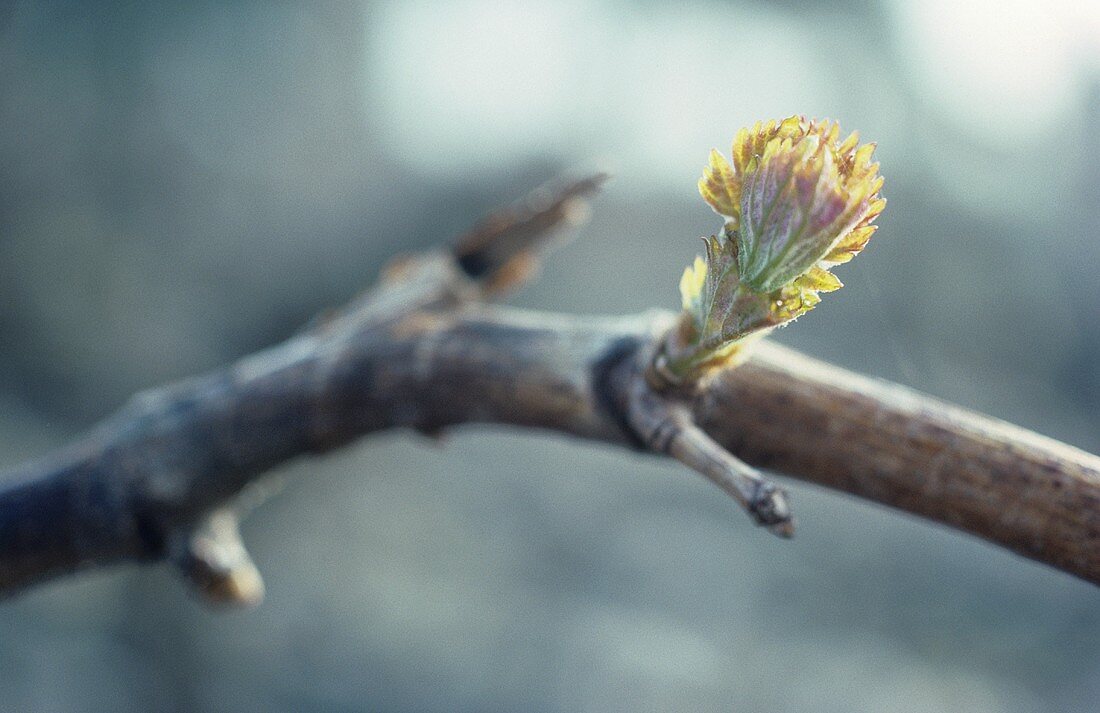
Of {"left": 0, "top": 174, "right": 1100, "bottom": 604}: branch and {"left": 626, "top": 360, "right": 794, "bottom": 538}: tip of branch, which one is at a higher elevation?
{"left": 626, "top": 360, "right": 794, "bottom": 538}: tip of branch

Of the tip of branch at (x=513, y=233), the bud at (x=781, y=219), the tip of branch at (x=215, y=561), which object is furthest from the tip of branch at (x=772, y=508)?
the tip of branch at (x=215, y=561)

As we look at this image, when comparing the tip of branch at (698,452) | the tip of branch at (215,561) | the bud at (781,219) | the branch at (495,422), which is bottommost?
the tip of branch at (215,561)

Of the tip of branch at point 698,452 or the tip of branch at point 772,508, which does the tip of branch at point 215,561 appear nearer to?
the tip of branch at point 698,452

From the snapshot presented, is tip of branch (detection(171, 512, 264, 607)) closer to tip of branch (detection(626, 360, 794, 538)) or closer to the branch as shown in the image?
the branch

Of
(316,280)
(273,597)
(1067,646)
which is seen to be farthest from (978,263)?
(273,597)

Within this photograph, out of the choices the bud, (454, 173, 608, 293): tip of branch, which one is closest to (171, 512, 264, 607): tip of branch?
(454, 173, 608, 293): tip of branch

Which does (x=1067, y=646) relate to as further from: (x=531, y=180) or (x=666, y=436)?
(x=531, y=180)
